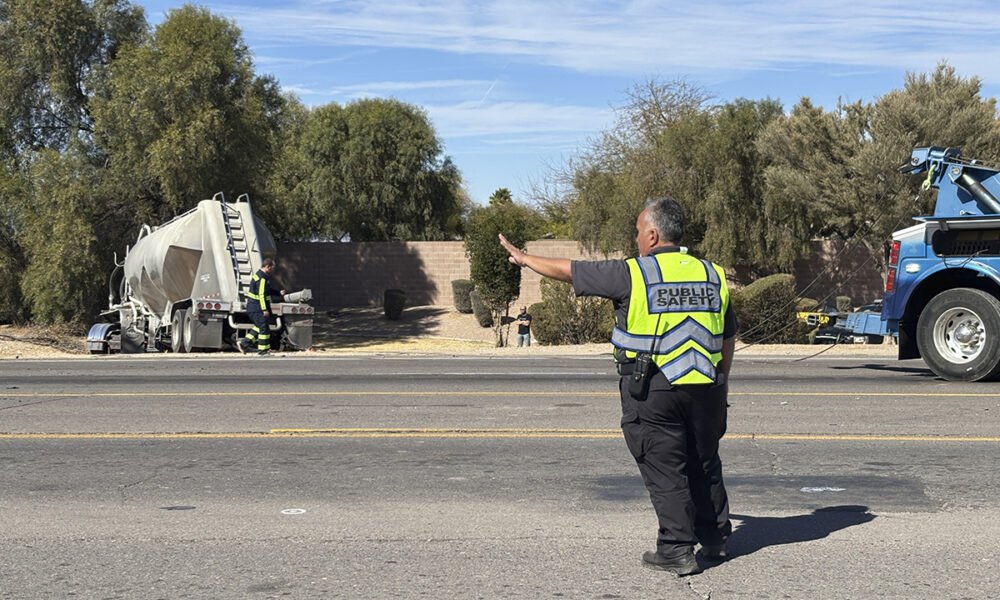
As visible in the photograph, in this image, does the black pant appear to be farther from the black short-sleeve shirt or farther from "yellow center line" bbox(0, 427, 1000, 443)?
"yellow center line" bbox(0, 427, 1000, 443)

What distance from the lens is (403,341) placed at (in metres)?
32.9

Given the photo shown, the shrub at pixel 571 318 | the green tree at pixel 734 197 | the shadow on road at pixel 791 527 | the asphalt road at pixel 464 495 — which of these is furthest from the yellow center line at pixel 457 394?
the green tree at pixel 734 197

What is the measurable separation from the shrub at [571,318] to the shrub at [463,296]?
13.4 m

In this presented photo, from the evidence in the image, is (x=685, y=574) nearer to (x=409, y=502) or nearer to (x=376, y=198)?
(x=409, y=502)

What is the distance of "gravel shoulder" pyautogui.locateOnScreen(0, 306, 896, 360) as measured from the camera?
20047mm

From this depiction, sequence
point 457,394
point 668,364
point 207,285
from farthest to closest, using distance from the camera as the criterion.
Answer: point 207,285
point 457,394
point 668,364

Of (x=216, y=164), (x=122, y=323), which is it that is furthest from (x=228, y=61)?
(x=122, y=323)

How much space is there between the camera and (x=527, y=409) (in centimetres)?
1105

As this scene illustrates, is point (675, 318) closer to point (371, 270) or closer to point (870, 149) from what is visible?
point (870, 149)

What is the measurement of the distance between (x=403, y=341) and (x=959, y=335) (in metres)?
21.5

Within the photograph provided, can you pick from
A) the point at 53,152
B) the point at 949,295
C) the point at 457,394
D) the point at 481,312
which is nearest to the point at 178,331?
the point at 53,152

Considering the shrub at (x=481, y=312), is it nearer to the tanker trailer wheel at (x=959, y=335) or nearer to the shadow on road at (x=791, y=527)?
the tanker trailer wheel at (x=959, y=335)

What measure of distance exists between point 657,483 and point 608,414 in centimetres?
540

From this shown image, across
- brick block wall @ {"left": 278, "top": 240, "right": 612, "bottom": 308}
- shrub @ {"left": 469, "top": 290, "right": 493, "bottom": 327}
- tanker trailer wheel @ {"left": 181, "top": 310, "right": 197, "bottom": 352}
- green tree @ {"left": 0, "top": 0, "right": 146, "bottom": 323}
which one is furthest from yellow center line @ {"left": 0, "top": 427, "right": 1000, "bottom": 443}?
brick block wall @ {"left": 278, "top": 240, "right": 612, "bottom": 308}
